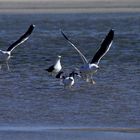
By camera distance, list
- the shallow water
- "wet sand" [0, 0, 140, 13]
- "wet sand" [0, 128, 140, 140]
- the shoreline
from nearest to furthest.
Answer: "wet sand" [0, 128, 140, 140] < the shallow water < the shoreline < "wet sand" [0, 0, 140, 13]

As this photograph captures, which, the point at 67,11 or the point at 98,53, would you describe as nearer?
the point at 98,53

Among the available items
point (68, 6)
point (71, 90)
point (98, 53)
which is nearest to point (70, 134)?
point (71, 90)

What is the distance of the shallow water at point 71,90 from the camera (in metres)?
15.3

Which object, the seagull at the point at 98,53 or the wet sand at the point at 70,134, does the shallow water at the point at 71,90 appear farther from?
the wet sand at the point at 70,134

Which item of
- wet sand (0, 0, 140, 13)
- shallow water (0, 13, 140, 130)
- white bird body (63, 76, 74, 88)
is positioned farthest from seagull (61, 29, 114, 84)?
wet sand (0, 0, 140, 13)

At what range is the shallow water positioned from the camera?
50.3ft

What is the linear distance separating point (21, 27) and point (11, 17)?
28.8ft

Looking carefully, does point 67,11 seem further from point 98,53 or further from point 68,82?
point 68,82

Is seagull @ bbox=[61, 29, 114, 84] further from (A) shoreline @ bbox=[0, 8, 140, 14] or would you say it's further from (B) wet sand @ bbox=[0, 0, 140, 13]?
(B) wet sand @ bbox=[0, 0, 140, 13]

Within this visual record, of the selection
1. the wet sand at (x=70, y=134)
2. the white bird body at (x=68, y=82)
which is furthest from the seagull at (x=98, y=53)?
the wet sand at (x=70, y=134)

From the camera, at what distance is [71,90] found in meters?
18.9

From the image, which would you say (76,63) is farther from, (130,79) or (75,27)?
(75,27)

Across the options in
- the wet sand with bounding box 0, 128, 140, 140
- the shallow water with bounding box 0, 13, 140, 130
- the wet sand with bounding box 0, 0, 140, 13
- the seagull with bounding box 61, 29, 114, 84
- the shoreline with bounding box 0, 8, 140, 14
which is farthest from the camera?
the wet sand with bounding box 0, 0, 140, 13

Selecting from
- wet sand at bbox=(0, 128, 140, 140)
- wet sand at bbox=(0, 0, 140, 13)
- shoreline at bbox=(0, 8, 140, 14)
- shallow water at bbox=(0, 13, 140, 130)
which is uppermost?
wet sand at bbox=(0, 0, 140, 13)
